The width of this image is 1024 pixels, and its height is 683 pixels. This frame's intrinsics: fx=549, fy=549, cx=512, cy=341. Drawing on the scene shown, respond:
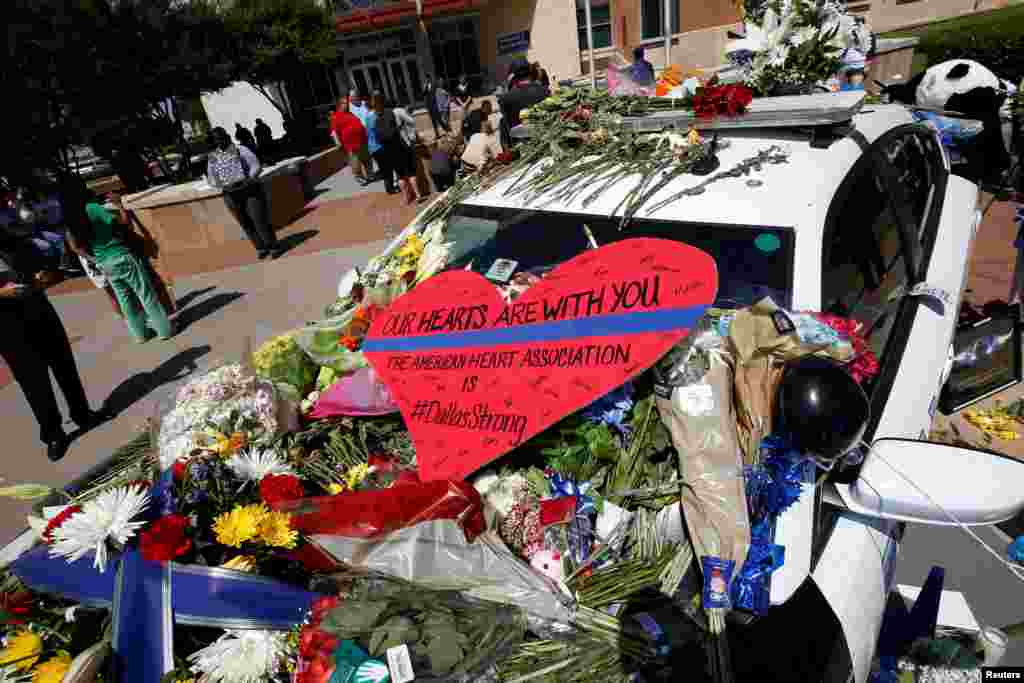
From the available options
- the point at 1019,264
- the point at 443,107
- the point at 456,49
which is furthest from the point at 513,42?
the point at 1019,264

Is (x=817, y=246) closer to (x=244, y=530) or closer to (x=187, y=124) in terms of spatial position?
(x=244, y=530)

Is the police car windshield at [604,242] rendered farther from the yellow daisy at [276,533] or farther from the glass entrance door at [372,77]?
the glass entrance door at [372,77]

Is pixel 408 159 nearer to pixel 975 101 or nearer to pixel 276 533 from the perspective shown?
pixel 975 101

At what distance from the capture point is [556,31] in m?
23.8

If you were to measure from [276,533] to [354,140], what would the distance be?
35.5 ft

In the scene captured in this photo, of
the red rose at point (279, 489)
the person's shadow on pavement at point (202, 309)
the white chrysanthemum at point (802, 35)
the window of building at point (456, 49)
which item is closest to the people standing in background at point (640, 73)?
the white chrysanthemum at point (802, 35)

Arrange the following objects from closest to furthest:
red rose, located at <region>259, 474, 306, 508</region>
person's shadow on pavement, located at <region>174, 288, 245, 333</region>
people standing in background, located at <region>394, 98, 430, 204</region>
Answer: red rose, located at <region>259, 474, 306, 508</region>
person's shadow on pavement, located at <region>174, 288, 245, 333</region>
people standing in background, located at <region>394, 98, 430, 204</region>

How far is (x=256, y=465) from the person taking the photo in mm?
1983

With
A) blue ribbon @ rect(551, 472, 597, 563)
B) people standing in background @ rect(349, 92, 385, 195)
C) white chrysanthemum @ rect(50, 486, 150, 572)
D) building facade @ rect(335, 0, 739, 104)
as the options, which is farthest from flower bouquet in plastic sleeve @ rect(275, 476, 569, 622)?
building facade @ rect(335, 0, 739, 104)

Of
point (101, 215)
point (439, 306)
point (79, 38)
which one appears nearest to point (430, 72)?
point (79, 38)

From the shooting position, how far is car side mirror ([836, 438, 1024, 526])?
1.27m

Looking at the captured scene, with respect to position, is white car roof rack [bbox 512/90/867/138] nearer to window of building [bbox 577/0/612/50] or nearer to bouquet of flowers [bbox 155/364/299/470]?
bouquet of flowers [bbox 155/364/299/470]

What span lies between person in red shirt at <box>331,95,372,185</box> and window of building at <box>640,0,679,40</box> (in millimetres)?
17752

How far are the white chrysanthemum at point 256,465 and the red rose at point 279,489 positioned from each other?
0.08 m
